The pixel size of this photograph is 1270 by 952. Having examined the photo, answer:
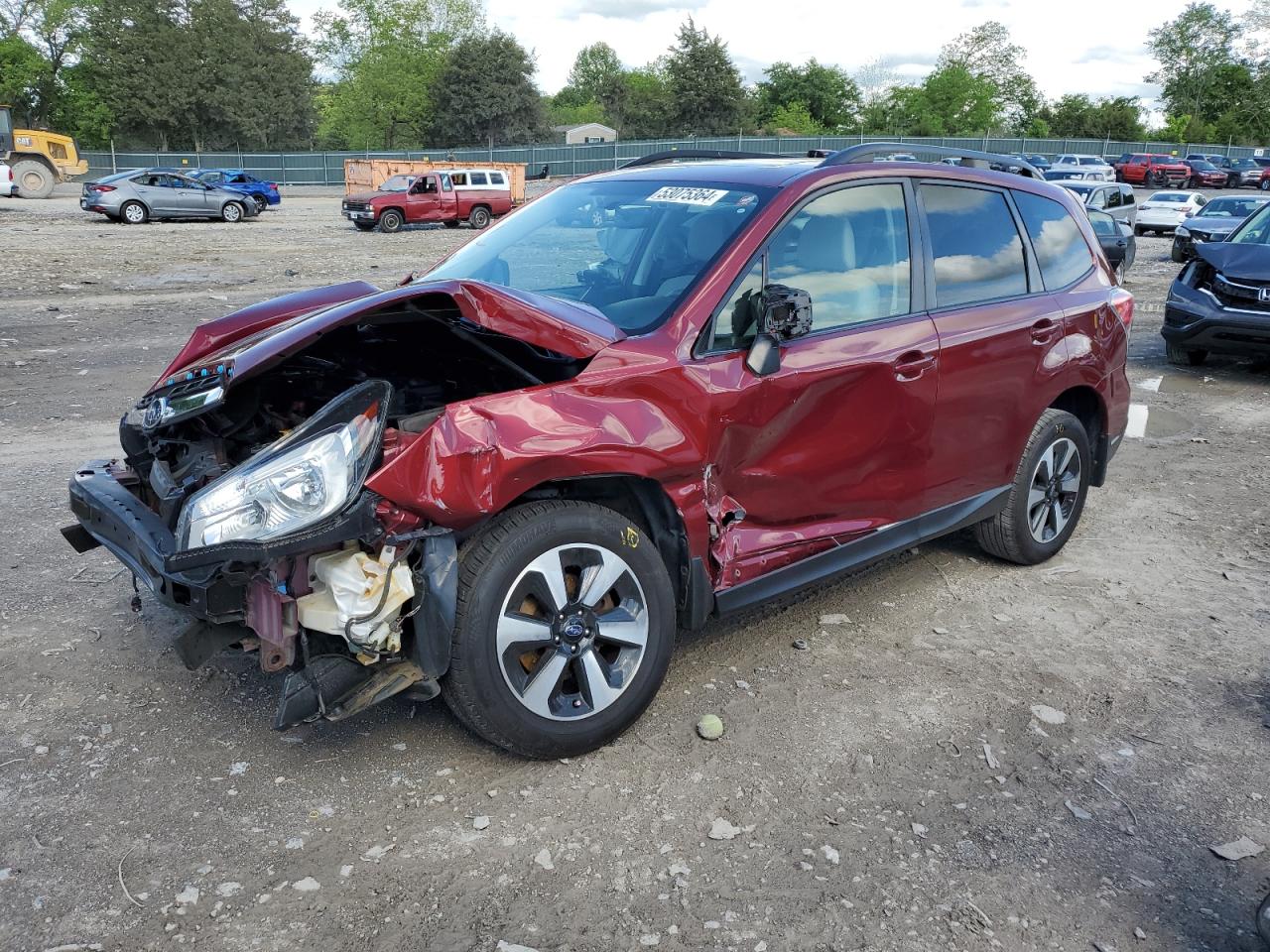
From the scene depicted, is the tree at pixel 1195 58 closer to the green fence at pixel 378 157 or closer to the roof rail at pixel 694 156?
the green fence at pixel 378 157

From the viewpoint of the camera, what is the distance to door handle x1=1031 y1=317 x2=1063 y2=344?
464cm

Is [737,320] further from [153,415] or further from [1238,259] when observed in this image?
[1238,259]

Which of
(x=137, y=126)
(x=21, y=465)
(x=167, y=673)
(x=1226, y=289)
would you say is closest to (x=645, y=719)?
(x=167, y=673)

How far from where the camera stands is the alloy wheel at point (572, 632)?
308 centimetres

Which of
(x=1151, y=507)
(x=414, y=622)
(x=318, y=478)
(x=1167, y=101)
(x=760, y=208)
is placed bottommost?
(x=1151, y=507)

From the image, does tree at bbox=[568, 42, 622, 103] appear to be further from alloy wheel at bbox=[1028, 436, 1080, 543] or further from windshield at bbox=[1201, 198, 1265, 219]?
alloy wheel at bbox=[1028, 436, 1080, 543]

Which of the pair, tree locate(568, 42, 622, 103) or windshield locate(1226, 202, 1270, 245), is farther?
tree locate(568, 42, 622, 103)

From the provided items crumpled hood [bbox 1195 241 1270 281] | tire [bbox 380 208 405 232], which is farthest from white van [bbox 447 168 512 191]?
crumpled hood [bbox 1195 241 1270 281]

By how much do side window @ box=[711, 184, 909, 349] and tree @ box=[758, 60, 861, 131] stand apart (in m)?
96.9

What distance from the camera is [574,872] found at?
282cm

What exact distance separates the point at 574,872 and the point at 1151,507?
4.79 meters

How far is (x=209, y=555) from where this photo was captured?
2.78 m

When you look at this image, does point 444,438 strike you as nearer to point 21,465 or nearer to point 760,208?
point 760,208

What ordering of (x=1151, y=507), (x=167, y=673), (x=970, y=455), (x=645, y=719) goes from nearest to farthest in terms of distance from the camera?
(x=645, y=719)
(x=167, y=673)
(x=970, y=455)
(x=1151, y=507)
